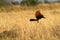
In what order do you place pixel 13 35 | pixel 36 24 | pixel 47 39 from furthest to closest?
pixel 36 24 < pixel 13 35 < pixel 47 39

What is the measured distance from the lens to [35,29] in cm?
707

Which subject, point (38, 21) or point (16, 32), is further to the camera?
point (38, 21)

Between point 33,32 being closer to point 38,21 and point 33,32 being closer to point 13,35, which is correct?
point 13,35

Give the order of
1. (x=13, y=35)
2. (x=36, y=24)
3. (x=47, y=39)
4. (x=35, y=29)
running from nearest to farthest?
(x=47, y=39)
(x=13, y=35)
(x=35, y=29)
(x=36, y=24)

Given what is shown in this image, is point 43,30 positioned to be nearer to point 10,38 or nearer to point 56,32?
point 56,32

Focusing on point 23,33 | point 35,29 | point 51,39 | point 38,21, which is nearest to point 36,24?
point 38,21

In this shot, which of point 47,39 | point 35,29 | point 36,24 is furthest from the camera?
point 36,24

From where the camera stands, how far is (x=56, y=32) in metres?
6.84

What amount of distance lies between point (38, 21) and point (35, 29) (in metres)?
0.90

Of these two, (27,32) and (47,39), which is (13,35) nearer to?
(27,32)

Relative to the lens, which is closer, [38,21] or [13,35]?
[13,35]

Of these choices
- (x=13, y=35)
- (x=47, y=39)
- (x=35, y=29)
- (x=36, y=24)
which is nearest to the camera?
(x=47, y=39)

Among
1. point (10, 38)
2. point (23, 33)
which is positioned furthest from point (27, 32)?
point (10, 38)

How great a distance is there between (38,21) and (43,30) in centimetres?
100
